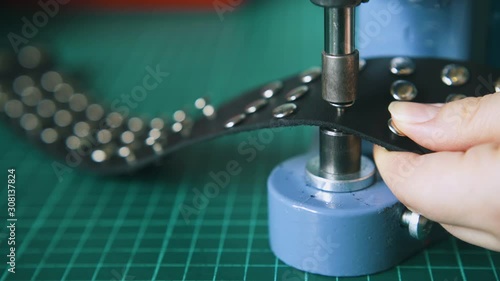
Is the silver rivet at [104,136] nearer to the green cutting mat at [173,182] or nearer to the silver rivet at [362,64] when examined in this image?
the green cutting mat at [173,182]

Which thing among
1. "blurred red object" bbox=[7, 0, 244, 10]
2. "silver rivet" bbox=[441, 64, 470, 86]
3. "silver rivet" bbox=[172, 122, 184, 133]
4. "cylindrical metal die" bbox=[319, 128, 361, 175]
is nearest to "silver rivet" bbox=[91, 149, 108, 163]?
"silver rivet" bbox=[172, 122, 184, 133]

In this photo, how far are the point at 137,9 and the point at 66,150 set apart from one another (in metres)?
0.67

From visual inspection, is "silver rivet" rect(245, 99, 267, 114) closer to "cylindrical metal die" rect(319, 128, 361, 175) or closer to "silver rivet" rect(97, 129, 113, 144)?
"cylindrical metal die" rect(319, 128, 361, 175)

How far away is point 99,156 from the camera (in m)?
1.09

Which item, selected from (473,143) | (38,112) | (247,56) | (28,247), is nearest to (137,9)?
(247,56)

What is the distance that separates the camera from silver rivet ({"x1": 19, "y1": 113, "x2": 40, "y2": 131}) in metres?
1.19

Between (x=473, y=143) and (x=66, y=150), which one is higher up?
(x=473, y=143)

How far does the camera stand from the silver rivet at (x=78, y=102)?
1.24 metres

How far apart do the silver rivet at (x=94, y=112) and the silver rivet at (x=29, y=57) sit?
19cm

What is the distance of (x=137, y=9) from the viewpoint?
1.72 meters

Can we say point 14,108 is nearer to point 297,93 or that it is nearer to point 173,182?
point 173,182

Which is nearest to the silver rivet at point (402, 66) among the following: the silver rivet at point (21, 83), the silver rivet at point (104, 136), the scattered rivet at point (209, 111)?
the scattered rivet at point (209, 111)

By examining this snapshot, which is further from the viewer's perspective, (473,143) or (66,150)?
(66,150)

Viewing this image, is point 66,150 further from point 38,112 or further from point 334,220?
point 334,220
